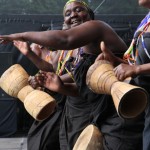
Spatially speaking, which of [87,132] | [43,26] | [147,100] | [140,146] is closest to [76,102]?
[87,132]

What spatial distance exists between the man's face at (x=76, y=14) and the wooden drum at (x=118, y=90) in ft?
2.97

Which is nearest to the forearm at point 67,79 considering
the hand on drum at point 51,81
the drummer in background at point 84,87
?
the drummer in background at point 84,87

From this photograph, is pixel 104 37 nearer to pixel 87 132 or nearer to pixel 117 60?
pixel 117 60

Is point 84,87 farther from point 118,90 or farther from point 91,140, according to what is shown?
point 118,90

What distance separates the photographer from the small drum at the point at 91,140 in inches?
112

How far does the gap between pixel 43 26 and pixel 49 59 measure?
121 inches

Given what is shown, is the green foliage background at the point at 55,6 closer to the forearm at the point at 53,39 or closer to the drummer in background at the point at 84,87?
the drummer in background at the point at 84,87

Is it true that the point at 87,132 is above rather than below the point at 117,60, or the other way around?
below

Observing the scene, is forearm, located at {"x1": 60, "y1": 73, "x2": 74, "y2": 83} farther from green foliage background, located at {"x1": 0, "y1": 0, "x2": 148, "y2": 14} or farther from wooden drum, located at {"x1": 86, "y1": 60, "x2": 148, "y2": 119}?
green foliage background, located at {"x1": 0, "y1": 0, "x2": 148, "y2": 14}

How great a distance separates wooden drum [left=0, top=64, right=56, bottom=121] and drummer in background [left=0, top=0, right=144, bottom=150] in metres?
0.16

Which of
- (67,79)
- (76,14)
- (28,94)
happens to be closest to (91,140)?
(28,94)

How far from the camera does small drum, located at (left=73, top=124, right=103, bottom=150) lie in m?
2.84

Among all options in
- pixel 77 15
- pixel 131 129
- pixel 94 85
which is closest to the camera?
pixel 94 85

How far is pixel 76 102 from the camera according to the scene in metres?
3.45
